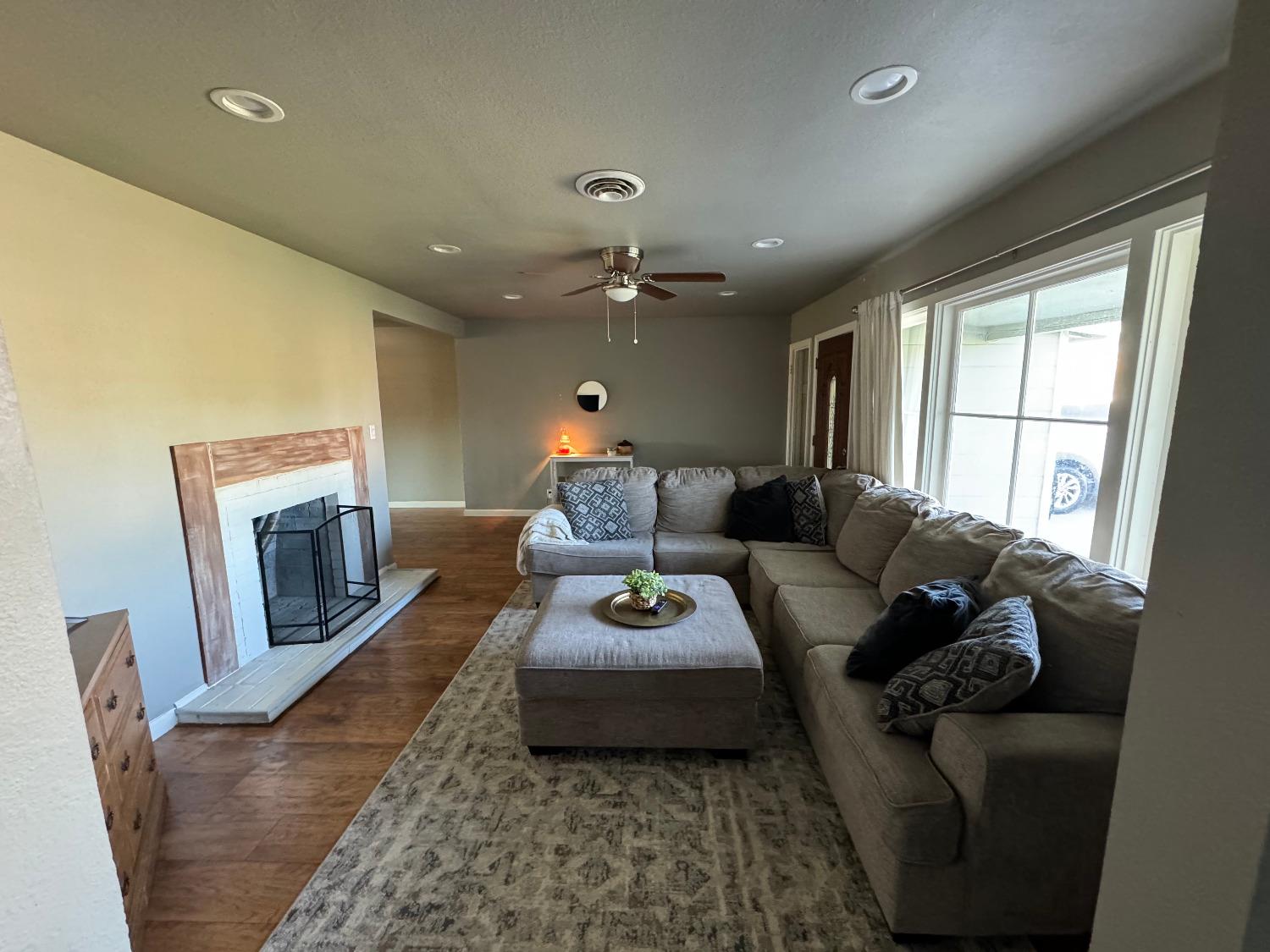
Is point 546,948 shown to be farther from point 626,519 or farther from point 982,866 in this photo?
point 626,519

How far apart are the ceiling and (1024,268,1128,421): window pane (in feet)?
1.76

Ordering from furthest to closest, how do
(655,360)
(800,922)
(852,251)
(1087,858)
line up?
(655,360), (852,251), (800,922), (1087,858)

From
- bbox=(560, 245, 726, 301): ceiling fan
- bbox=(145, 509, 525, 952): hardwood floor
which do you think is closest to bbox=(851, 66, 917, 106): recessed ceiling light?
bbox=(560, 245, 726, 301): ceiling fan

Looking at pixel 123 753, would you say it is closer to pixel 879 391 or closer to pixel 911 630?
pixel 911 630

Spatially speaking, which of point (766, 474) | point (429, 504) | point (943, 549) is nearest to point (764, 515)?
point (766, 474)

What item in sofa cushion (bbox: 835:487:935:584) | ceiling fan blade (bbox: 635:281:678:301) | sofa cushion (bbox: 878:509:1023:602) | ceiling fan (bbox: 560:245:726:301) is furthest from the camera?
ceiling fan blade (bbox: 635:281:678:301)

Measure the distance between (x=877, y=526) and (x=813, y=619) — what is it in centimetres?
82

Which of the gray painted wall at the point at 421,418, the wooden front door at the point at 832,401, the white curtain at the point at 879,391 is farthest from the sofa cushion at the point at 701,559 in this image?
the gray painted wall at the point at 421,418

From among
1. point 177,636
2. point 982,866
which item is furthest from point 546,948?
point 177,636

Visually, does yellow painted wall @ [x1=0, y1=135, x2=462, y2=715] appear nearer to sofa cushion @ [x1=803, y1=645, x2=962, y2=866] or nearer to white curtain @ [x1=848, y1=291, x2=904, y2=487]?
sofa cushion @ [x1=803, y1=645, x2=962, y2=866]

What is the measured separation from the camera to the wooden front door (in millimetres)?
4117

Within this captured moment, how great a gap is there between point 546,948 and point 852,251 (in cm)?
363

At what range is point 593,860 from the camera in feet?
5.14

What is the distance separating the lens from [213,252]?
8.02ft
